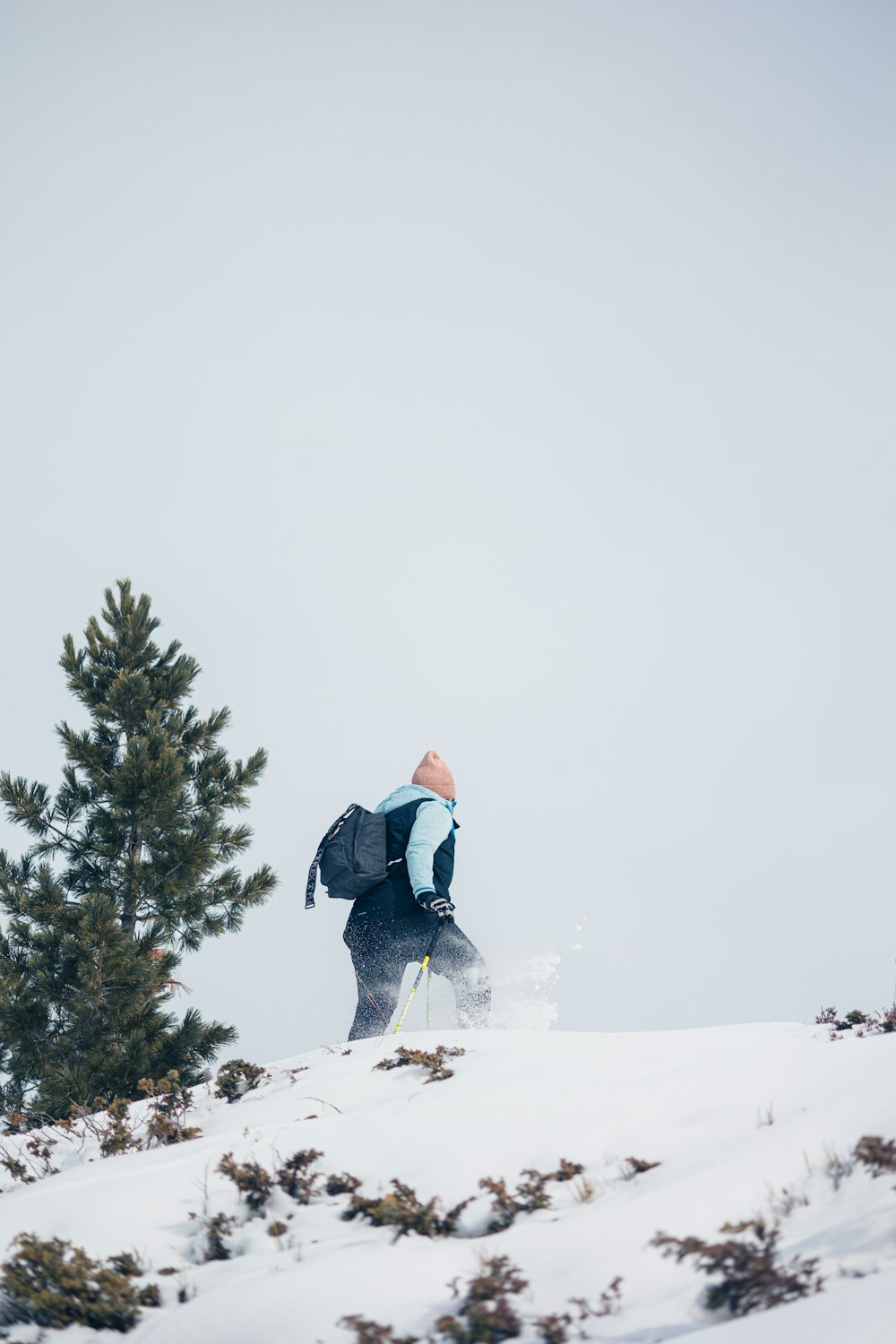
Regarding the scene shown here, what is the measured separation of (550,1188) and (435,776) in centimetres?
456

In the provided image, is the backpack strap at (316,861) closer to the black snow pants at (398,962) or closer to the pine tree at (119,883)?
the black snow pants at (398,962)

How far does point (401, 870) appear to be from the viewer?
6.70 metres

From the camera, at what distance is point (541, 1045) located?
510 cm

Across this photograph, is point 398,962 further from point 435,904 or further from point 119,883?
point 119,883

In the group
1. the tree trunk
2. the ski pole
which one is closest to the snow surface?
the ski pole

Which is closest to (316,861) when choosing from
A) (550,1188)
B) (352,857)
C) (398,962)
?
(352,857)

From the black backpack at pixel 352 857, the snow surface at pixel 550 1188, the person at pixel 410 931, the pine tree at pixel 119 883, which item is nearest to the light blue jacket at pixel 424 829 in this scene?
the person at pixel 410 931

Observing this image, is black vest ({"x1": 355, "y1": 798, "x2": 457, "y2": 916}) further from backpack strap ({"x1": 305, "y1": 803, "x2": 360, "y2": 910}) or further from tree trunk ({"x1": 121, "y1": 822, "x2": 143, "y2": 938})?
tree trunk ({"x1": 121, "y1": 822, "x2": 143, "y2": 938})

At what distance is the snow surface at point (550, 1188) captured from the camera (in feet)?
7.32

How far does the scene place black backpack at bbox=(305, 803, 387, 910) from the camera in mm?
6598

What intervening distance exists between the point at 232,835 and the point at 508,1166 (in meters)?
7.76

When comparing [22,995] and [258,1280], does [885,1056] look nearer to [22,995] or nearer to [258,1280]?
[258,1280]

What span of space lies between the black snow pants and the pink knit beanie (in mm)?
1238

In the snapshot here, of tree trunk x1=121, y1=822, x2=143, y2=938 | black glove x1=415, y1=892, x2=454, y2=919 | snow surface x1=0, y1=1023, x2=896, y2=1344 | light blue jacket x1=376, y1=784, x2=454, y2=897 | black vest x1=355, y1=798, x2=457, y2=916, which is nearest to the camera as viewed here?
snow surface x1=0, y1=1023, x2=896, y2=1344
